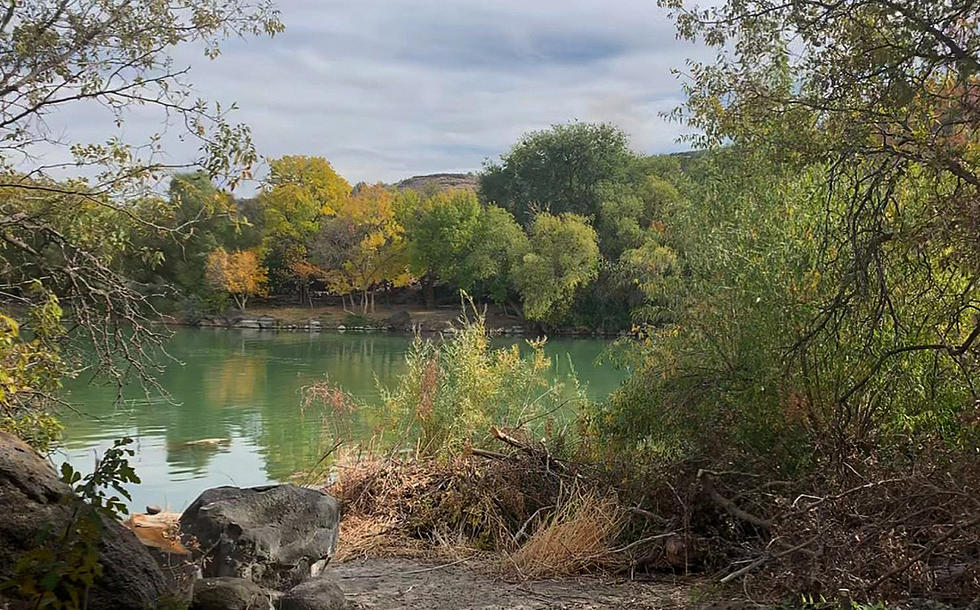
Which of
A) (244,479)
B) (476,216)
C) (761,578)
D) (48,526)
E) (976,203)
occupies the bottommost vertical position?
(244,479)

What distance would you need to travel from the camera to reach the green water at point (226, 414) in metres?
12.3

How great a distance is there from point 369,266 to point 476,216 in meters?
6.52

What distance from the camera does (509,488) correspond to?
7.03 meters

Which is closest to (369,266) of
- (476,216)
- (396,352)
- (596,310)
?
(476,216)

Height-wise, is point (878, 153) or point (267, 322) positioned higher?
point (878, 153)

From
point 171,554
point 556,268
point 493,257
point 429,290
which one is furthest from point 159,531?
point 429,290

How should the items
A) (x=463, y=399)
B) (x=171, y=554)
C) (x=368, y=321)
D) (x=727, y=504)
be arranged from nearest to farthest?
(x=171, y=554) → (x=727, y=504) → (x=463, y=399) → (x=368, y=321)

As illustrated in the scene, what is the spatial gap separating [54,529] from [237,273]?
45.1 meters

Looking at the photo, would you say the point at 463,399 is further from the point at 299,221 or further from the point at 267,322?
the point at 299,221

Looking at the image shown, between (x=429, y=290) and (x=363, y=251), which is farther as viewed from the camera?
(x=429, y=290)

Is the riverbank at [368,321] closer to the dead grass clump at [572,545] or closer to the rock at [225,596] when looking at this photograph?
the dead grass clump at [572,545]

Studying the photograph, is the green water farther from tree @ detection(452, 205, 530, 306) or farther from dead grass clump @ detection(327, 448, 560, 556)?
tree @ detection(452, 205, 530, 306)

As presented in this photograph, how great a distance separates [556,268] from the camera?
A: 42531 millimetres

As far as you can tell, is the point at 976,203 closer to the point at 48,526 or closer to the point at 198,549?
the point at 48,526
